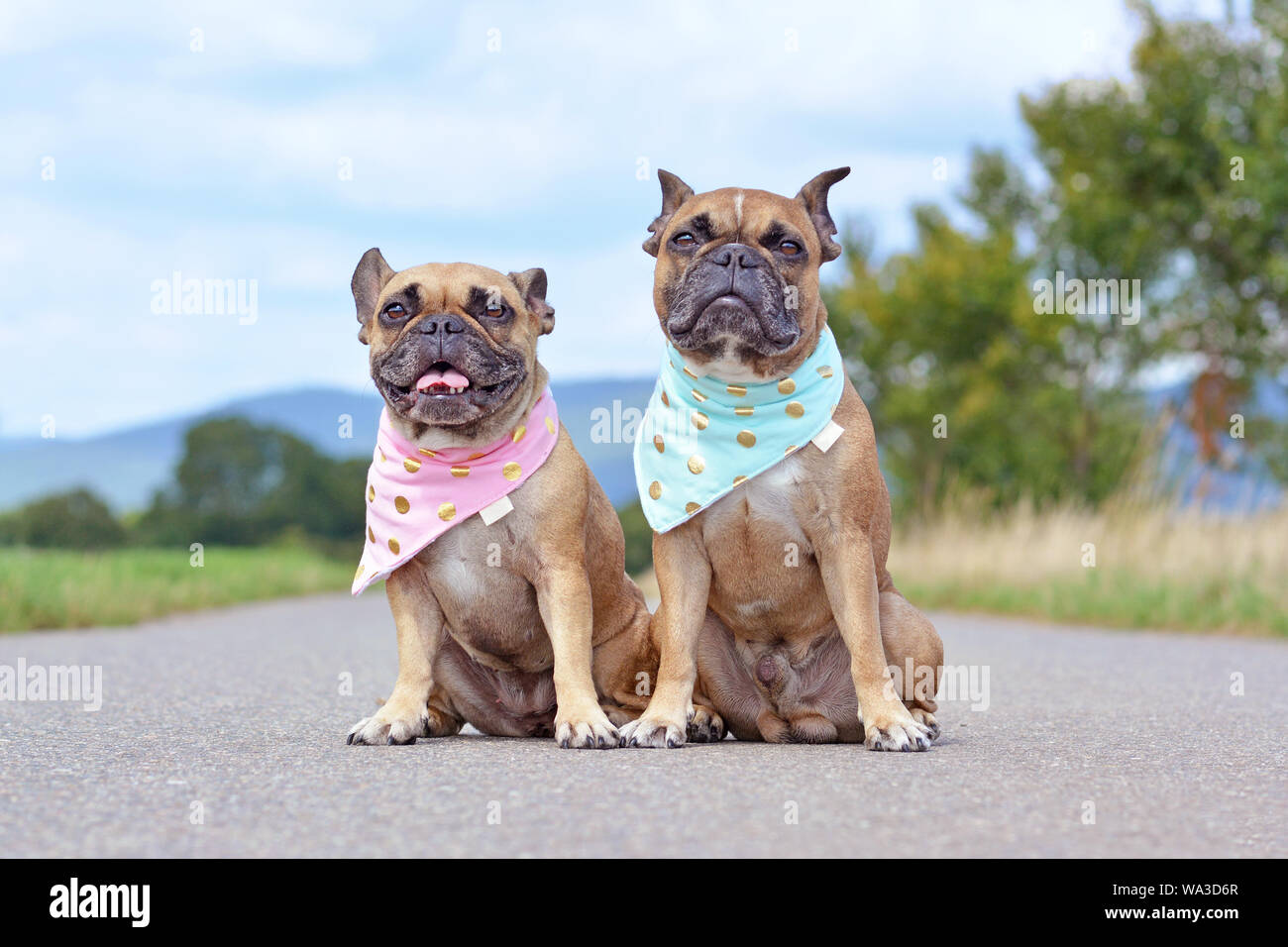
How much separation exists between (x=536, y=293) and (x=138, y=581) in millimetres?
11205

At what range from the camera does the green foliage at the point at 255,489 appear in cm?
2353

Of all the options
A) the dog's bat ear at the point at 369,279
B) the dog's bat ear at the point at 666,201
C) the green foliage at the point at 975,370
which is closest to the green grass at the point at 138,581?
the dog's bat ear at the point at 369,279

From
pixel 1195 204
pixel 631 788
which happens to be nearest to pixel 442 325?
pixel 631 788

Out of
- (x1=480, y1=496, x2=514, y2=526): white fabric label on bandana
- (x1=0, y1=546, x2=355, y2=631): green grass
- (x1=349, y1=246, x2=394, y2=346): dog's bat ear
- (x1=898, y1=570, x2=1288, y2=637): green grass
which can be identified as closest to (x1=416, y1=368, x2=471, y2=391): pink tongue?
(x1=480, y1=496, x2=514, y2=526): white fabric label on bandana

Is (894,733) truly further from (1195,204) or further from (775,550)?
(1195,204)

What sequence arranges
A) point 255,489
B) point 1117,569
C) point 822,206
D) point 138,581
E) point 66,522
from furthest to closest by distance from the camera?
point 255,489, point 66,522, point 138,581, point 1117,569, point 822,206

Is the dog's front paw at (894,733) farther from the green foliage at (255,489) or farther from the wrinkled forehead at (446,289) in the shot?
the green foliage at (255,489)

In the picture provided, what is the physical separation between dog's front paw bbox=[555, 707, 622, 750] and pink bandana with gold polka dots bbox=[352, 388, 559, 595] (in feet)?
2.65

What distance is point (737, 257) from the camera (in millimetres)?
5074

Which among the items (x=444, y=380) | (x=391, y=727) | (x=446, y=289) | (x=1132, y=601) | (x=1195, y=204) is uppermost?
(x=1195, y=204)

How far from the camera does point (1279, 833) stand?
12.0ft

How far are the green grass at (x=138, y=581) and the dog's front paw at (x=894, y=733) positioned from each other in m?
9.49

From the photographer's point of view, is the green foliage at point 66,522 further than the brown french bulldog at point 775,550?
Yes

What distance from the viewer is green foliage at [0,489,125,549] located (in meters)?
20.4
